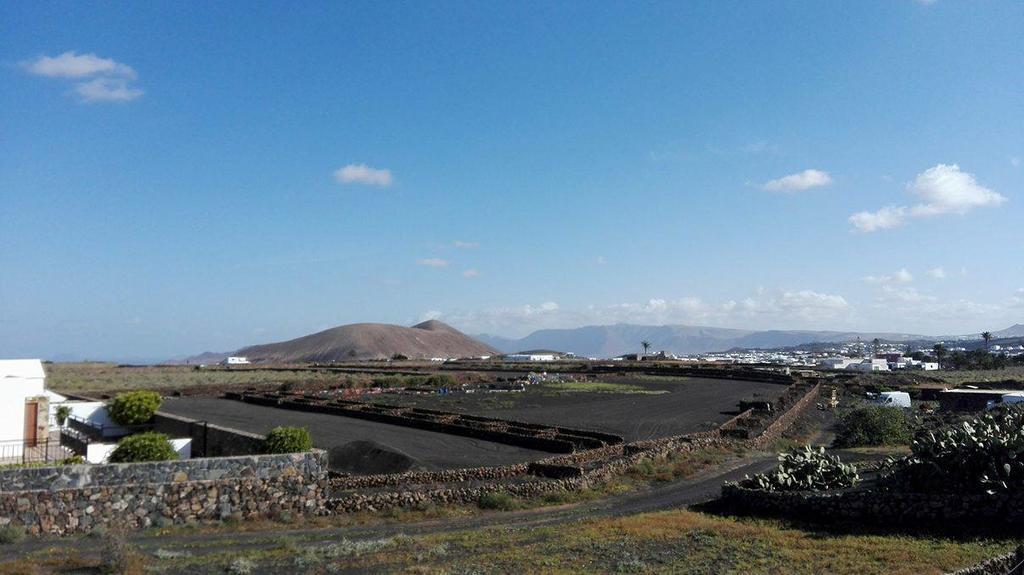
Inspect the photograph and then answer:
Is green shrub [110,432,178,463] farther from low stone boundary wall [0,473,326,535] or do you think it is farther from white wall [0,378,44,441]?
white wall [0,378,44,441]

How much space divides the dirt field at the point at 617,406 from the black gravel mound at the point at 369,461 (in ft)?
43.1

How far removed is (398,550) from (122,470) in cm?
704

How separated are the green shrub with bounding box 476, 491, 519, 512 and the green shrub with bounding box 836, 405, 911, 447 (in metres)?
21.5

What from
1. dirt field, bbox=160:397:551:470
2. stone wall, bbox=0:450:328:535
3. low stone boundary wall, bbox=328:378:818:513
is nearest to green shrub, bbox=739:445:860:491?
low stone boundary wall, bbox=328:378:818:513

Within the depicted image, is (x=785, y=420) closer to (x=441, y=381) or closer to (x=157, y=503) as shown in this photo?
(x=157, y=503)

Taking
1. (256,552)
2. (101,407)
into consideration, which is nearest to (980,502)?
(256,552)

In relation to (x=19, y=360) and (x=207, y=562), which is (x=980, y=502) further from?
(x=19, y=360)

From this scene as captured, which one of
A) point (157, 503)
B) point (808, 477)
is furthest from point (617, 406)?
point (157, 503)

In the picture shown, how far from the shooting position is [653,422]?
4103 centimetres

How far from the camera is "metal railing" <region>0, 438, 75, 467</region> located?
2286cm

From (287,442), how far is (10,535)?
7.00m

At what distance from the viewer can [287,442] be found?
66.6ft

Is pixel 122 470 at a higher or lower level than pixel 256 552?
higher

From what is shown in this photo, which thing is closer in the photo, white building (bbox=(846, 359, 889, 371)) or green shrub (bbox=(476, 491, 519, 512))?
green shrub (bbox=(476, 491, 519, 512))
